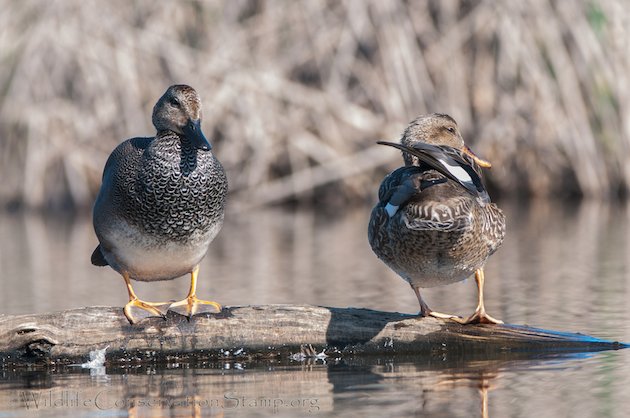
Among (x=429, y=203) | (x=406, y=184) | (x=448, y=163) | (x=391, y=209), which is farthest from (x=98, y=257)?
(x=448, y=163)

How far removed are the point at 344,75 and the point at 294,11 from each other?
3.53ft

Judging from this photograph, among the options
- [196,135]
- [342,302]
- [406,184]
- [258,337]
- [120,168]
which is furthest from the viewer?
[342,302]

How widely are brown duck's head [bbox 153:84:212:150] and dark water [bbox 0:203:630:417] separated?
1.22 m

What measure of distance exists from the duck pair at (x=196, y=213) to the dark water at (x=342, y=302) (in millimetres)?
489

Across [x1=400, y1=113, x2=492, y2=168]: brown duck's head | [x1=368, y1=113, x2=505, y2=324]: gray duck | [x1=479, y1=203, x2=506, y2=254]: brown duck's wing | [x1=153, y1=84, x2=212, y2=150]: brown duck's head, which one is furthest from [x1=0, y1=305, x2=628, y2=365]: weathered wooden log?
[x1=400, y1=113, x2=492, y2=168]: brown duck's head

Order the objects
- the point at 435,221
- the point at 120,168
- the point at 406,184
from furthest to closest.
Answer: the point at 120,168 < the point at 406,184 < the point at 435,221

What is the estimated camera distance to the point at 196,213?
5.82 meters

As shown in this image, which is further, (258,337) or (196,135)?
(196,135)

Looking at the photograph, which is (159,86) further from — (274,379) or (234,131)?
(274,379)

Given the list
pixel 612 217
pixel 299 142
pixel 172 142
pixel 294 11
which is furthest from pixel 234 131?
pixel 172 142

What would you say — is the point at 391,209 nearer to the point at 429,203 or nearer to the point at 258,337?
the point at 429,203

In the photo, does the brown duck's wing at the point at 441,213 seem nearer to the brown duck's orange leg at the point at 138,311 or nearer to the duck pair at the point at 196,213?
the duck pair at the point at 196,213

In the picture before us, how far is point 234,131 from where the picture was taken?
14867 millimetres

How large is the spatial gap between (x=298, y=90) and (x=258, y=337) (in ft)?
31.3
